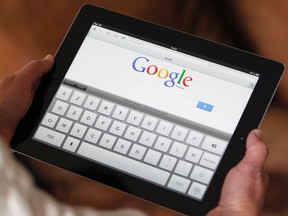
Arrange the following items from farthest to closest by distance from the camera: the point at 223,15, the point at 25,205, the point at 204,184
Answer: the point at 223,15 → the point at 204,184 → the point at 25,205

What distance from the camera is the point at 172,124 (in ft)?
2.31

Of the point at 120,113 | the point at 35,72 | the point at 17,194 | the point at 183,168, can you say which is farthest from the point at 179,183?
the point at 17,194

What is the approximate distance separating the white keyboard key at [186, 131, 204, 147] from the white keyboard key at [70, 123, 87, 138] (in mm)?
154

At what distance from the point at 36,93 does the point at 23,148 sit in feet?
0.29

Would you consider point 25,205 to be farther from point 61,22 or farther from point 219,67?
point 61,22

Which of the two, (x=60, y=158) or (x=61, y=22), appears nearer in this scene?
(x=60, y=158)

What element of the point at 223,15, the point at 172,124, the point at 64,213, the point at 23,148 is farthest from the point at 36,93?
the point at 64,213

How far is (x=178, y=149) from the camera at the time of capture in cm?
70

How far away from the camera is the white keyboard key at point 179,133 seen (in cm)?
70

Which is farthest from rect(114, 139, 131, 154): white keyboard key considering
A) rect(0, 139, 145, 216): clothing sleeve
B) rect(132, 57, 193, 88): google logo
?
rect(0, 139, 145, 216): clothing sleeve

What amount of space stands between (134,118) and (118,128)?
0.09ft

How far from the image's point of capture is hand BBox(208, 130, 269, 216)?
0.66 m

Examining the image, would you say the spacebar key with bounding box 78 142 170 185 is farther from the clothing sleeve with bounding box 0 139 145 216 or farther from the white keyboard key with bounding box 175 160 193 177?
the clothing sleeve with bounding box 0 139 145 216

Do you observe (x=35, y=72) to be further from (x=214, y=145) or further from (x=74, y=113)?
(x=214, y=145)
